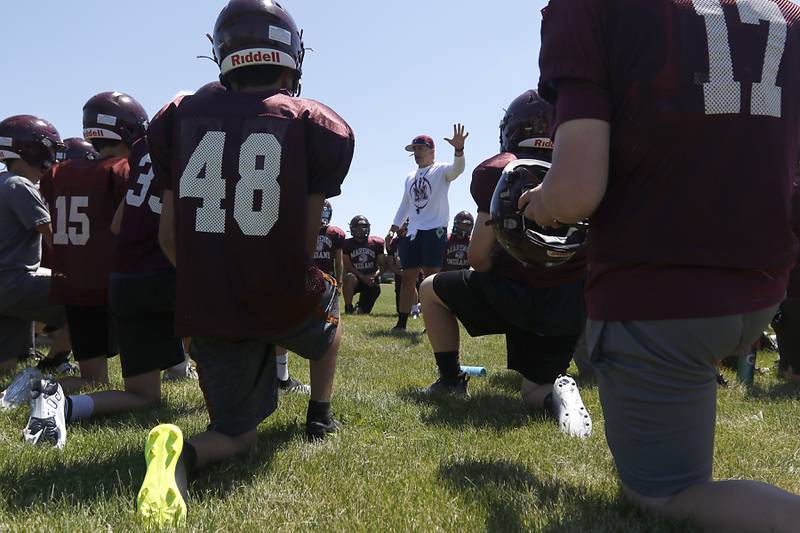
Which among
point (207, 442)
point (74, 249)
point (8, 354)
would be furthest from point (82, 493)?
point (8, 354)

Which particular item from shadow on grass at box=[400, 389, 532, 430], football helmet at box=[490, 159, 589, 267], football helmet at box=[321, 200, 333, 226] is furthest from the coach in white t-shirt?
football helmet at box=[490, 159, 589, 267]

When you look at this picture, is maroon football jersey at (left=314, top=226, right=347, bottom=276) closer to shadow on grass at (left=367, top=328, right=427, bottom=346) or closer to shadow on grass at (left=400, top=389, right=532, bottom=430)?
shadow on grass at (left=367, top=328, right=427, bottom=346)

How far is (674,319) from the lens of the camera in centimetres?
184

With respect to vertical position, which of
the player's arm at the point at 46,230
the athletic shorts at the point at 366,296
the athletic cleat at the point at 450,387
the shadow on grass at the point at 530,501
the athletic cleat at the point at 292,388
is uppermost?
the player's arm at the point at 46,230

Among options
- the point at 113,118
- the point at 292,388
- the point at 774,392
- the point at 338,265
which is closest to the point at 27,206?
the point at 113,118

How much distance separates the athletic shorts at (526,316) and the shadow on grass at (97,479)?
1538mm

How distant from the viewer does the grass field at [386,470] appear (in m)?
2.14

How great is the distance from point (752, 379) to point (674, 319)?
3771mm

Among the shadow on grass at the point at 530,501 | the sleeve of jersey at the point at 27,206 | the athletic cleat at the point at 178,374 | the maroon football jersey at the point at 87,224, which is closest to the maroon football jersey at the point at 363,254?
the athletic cleat at the point at 178,374

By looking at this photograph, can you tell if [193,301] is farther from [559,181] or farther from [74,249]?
[74,249]

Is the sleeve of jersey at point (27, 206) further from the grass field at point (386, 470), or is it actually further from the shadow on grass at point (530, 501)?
the shadow on grass at point (530, 501)

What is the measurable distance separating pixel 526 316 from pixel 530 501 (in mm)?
1543

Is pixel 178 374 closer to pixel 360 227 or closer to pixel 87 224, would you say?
pixel 87 224

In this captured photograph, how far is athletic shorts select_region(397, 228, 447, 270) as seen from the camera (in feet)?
27.5
